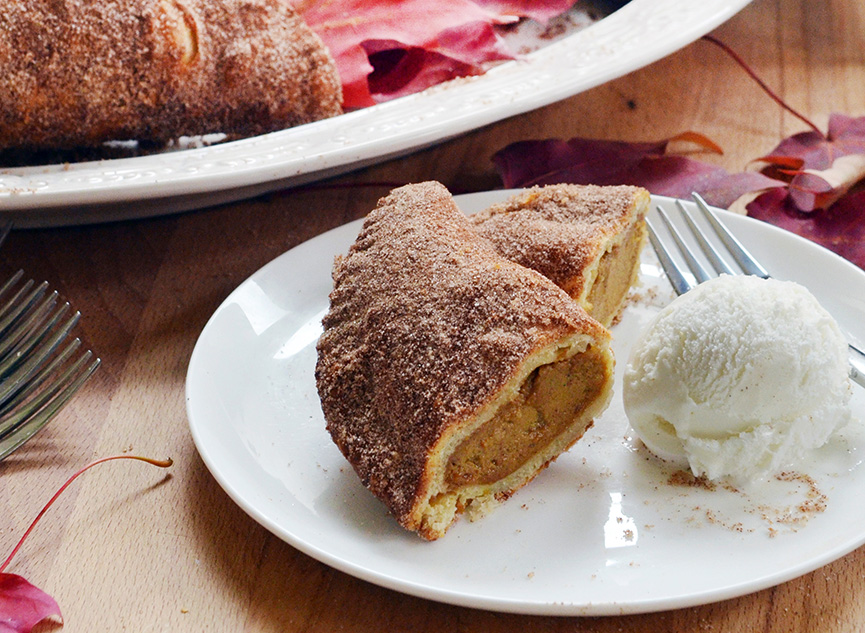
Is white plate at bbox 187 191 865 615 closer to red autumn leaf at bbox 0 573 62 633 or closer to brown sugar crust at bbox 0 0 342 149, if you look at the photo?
red autumn leaf at bbox 0 573 62 633

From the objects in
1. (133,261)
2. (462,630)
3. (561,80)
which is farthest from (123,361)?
(561,80)

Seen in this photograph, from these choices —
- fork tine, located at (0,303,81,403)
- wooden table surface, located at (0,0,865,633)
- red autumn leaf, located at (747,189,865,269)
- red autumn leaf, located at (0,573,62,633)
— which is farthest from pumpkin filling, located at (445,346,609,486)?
red autumn leaf, located at (747,189,865,269)

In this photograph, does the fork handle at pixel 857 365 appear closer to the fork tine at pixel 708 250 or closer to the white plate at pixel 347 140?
the fork tine at pixel 708 250

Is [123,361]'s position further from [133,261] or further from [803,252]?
[803,252]

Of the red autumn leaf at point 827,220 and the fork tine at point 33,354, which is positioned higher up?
the fork tine at point 33,354

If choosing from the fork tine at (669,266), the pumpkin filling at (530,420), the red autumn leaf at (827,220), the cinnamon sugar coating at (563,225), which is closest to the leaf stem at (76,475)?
the pumpkin filling at (530,420)
